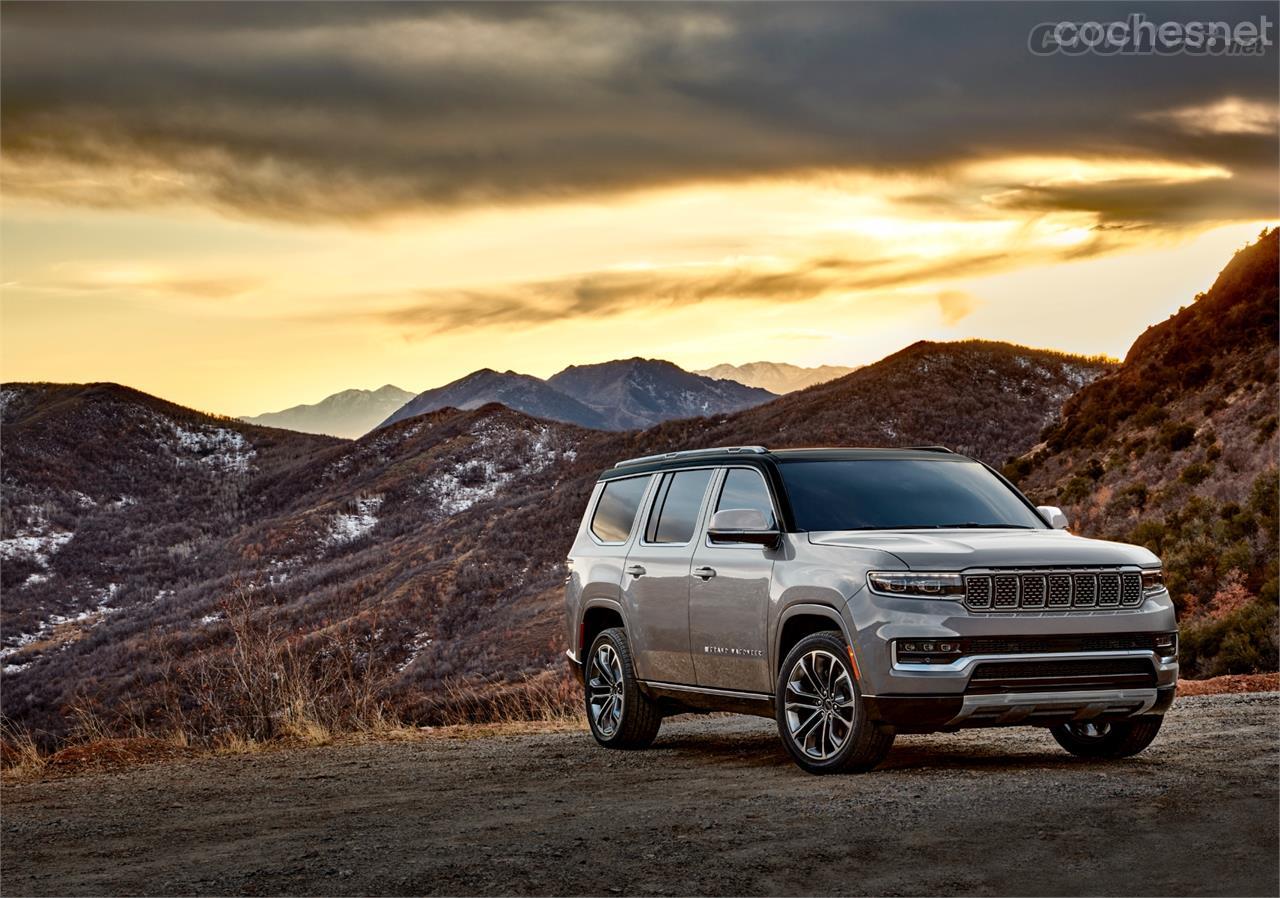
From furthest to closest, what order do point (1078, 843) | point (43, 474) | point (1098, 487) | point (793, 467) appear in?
1. point (43, 474)
2. point (1098, 487)
3. point (793, 467)
4. point (1078, 843)

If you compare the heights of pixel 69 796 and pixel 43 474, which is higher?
pixel 43 474

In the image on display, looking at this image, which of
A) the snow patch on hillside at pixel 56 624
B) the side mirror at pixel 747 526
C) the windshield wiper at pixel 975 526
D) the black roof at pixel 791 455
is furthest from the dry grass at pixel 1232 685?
the snow patch on hillside at pixel 56 624

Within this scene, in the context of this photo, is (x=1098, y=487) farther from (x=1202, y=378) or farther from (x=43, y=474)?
(x=43, y=474)

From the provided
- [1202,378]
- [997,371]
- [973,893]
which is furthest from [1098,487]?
[997,371]

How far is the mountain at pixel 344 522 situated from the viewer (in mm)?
56594

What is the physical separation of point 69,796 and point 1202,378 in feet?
112

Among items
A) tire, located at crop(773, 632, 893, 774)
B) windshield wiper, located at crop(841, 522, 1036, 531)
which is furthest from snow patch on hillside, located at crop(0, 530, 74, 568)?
windshield wiper, located at crop(841, 522, 1036, 531)

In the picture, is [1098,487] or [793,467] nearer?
[793,467]

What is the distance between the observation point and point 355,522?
100 m

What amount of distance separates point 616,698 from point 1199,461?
24894 millimetres

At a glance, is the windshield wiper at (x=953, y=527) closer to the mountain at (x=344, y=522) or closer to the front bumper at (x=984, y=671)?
the front bumper at (x=984, y=671)

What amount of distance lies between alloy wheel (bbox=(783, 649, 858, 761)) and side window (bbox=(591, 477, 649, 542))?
262 centimetres

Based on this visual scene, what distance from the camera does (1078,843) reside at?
7258 mm

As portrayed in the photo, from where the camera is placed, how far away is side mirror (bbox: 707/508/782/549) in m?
9.84
